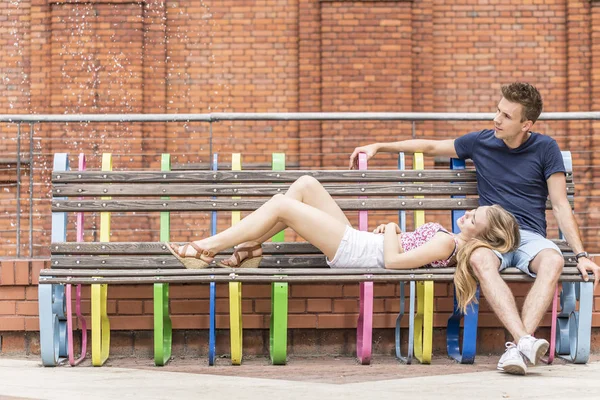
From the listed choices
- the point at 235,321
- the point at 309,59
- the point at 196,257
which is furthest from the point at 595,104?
the point at 196,257

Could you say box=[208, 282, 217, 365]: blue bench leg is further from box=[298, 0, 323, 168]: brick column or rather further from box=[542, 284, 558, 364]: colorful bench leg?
box=[298, 0, 323, 168]: brick column

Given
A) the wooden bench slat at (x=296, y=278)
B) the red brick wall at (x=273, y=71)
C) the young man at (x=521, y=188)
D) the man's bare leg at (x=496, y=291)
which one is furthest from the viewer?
the red brick wall at (x=273, y=71)

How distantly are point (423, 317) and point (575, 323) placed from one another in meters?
0.92

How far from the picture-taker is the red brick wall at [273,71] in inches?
414

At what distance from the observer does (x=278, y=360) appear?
603 centimetres

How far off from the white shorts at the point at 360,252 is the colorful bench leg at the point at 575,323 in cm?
119

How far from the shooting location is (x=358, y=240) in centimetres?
592

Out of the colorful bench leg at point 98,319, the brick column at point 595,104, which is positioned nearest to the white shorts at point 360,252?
the colorful bench leg at point 98,319

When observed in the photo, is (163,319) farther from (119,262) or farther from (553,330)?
(553,330)

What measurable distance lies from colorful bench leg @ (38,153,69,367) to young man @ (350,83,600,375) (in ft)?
6.08

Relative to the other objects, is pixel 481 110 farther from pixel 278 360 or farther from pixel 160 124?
pixel 278 360

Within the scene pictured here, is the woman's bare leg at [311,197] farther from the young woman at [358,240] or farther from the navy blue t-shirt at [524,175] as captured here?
the navy blue t-shirt at [524,175]

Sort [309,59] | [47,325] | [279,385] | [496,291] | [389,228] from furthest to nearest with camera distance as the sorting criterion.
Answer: [309,59], [389,228], [47,325], [496,291], [279,385]

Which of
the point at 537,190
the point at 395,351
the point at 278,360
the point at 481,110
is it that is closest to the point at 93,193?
the point at 278,360
